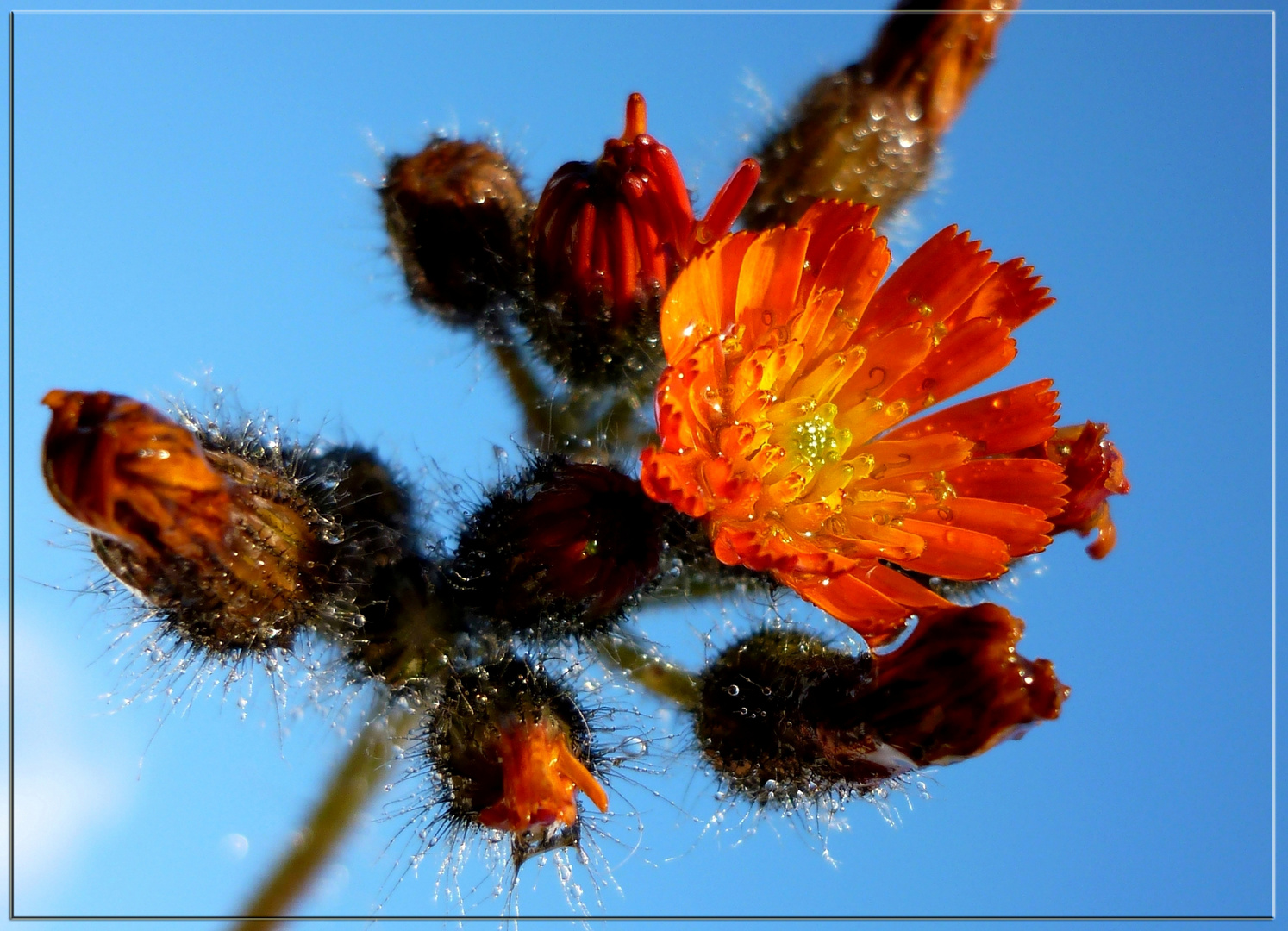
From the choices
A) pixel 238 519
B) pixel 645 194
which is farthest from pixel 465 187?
pixel 238 519

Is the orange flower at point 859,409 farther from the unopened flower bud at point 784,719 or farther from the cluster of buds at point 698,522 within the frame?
the unopened flower bud at point 784,719

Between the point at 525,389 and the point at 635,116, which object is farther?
the point at 525,389

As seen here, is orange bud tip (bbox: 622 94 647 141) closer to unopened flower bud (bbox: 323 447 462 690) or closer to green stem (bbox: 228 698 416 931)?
unopened flower bud (bbox: 323 447 462 690)

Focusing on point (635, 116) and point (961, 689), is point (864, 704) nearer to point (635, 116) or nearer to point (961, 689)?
point (961, 689)

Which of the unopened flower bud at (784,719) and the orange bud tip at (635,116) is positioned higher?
the orange bud tip at (635,116)

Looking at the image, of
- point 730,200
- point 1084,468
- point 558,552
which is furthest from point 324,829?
point 1084,468

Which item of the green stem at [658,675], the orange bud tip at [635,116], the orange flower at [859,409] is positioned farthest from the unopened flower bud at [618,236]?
the green stem at [658,675]

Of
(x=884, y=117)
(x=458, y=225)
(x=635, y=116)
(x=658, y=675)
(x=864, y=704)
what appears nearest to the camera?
(x=864, y=704)
